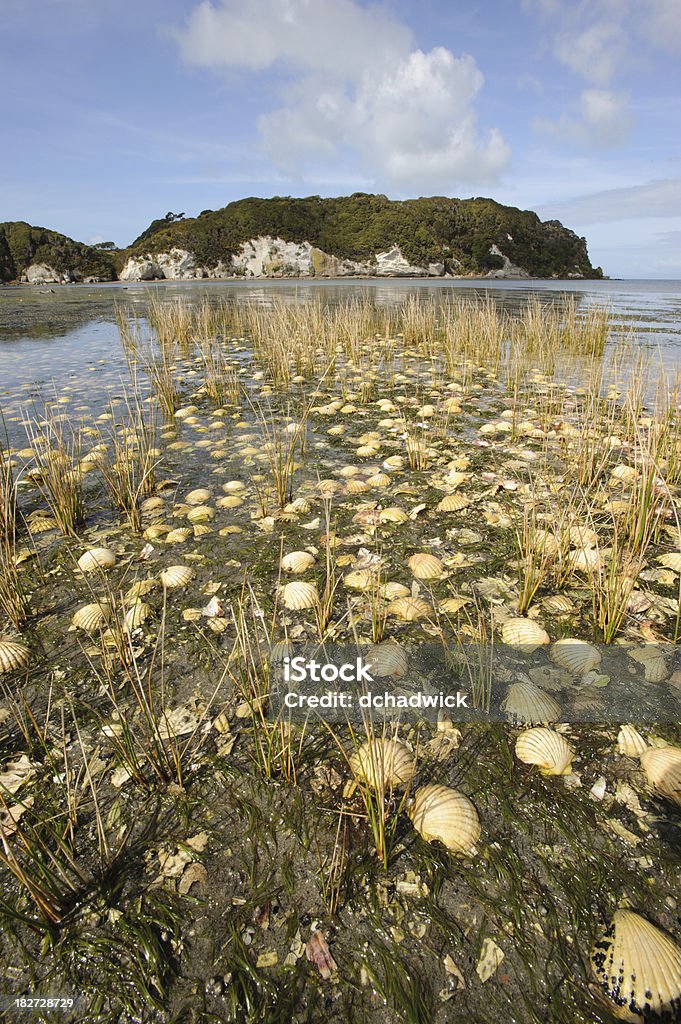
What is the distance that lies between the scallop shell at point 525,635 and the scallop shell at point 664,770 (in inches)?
29.2

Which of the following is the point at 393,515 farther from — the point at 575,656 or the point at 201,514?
the point at 575,656

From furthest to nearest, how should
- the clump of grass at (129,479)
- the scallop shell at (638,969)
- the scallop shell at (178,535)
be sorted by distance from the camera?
the clump of grass at (129,479), the scallop shell at (178,535), the scallop shell at (638,969)

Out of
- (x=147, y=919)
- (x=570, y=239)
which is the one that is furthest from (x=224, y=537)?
(x=570, y=239)

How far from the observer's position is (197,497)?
462 centimetres

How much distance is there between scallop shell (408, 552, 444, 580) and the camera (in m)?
3.40

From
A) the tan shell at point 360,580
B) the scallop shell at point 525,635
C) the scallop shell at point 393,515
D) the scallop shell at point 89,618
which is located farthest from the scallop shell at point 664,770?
the scallop shell at point 89,618

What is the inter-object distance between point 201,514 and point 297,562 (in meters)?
1.29

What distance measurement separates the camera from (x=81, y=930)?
5.16 feet

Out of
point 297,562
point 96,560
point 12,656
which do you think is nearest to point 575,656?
point 297,562

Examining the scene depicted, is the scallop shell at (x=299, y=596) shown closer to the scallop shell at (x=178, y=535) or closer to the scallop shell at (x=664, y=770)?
the scallop shell at (x=178, y=535)

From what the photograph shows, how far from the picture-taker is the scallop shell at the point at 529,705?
7.52ft

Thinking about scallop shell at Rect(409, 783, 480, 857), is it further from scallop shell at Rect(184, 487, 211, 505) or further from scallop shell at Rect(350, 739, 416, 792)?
scallop shell at Rect(184, 487, 211, 505)

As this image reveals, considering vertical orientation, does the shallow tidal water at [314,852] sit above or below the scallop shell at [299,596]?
below

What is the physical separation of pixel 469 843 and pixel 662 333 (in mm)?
19635
